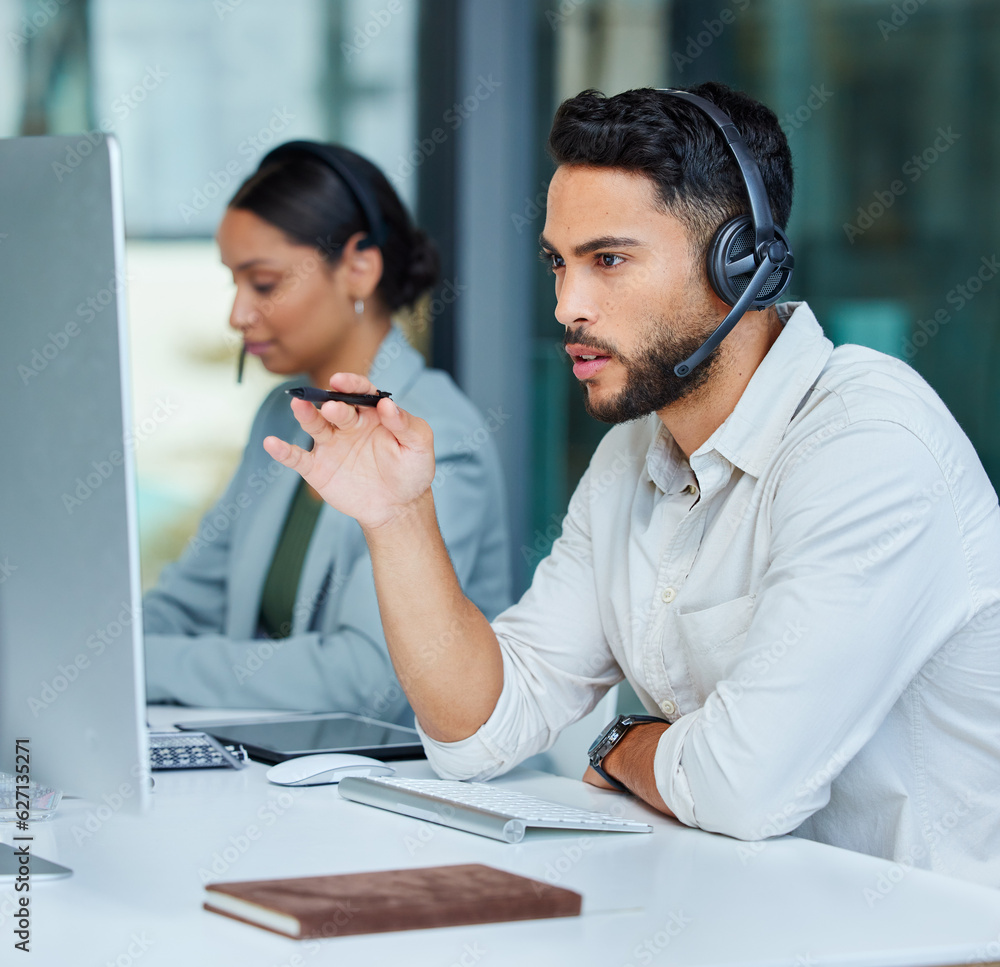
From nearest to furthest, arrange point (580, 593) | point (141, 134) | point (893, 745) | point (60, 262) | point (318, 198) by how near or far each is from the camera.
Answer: point (60, 262) → point (893, 745) → point (580, 593) → point (318, 198) → point (141, 134)

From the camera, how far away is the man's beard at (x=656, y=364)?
1363 millimetres

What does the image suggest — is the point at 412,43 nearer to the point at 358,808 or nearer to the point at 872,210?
the point at 872,210

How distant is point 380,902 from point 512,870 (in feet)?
0.59

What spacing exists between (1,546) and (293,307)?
1.60m

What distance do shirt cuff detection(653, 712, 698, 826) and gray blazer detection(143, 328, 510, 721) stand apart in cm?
82

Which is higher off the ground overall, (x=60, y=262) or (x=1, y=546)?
(x=60, y=262)

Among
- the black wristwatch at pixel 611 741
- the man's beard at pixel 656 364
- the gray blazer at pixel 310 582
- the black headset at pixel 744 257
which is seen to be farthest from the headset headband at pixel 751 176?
the gray blazer at pixel 310 582

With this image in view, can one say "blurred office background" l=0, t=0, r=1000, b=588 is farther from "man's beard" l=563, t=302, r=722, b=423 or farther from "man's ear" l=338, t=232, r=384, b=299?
"man's beard" l=563, t=302, r=722, b=423

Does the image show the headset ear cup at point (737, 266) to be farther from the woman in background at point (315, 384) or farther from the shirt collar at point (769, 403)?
the woman in background at point (315, 384)

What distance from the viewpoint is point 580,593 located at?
150 cm

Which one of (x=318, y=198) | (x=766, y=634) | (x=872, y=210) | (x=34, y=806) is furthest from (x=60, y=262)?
(x=872, y=210)

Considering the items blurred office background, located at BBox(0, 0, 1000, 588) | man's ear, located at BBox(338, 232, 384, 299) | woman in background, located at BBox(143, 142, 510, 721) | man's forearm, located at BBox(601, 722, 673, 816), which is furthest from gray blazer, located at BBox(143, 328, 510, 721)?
man's forearm, located at BBox(601, 722, 673, 816)

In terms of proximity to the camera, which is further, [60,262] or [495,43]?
[495,43]

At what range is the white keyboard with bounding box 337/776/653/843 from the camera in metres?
1.04
